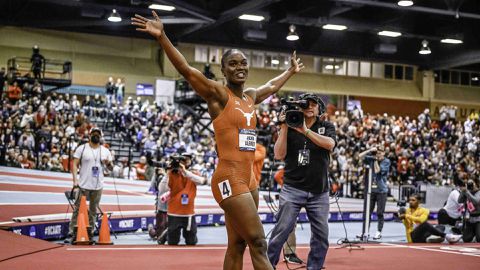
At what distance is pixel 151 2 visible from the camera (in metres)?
24.3

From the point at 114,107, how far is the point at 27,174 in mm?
11363

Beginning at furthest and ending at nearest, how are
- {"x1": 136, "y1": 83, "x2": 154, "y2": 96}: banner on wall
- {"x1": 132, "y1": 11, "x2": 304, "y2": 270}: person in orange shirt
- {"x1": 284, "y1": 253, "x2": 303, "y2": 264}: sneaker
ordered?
{"x1": 136, "y1": 83, "x2": 154, "y2": 96}: banner on wall → {"x1": 284, "y1": 253, "x2": 303, "y2": 264}: sneaker → {"x1": 132, "y1": 11, "x2": 304, "y2": 270}: person in orange shirt

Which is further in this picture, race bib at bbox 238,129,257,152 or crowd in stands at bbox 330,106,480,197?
crowd in stands at bbox 330,106,480,197

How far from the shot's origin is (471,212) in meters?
13.5

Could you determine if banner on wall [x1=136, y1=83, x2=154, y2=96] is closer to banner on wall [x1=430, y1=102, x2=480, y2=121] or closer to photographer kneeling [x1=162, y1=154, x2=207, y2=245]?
banner on wall [x1=430, y1=102, x2=480, y2=121]

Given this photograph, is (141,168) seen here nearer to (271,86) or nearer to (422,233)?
(422,233)

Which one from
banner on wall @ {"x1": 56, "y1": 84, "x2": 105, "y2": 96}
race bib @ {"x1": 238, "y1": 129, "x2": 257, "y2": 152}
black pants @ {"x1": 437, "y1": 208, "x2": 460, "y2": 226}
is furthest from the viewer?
banner on wall @ {"x1": 56, "y1": 84, "x2": 105, "y2": 96}

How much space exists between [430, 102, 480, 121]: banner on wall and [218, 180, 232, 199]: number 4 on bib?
141 ft

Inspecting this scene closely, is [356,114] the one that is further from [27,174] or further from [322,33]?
[27,174]

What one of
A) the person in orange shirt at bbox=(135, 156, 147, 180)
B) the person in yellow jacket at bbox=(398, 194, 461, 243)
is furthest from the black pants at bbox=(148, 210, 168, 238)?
the person in orange shirt at bbox=(135, 156, 147, 180)

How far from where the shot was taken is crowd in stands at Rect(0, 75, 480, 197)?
2000cm

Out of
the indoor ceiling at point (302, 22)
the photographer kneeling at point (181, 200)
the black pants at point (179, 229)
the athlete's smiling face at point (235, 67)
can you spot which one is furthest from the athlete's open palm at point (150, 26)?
the indoor ceiling at point (302, 22)

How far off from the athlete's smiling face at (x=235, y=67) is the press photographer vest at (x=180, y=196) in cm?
574

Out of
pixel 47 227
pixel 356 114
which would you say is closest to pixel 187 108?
pixel 356 114
